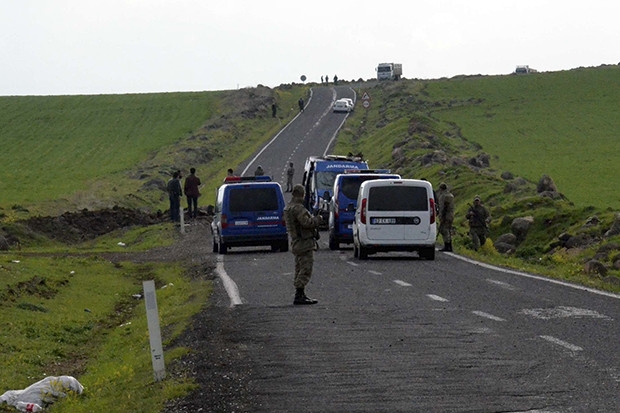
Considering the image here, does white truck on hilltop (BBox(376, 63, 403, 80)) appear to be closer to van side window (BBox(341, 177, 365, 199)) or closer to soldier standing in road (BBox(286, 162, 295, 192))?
soldier standing in road (BBox(286, 162, 295, 192))

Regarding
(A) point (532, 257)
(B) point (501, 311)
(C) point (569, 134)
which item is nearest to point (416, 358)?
(B) point (501, 311)

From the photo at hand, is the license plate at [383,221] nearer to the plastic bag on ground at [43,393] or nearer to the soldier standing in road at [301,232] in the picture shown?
the soldier standing in road at [301,232]

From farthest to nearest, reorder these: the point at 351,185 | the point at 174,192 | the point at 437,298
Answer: the point at 174,192, the point at 351,185, the point at 437,298

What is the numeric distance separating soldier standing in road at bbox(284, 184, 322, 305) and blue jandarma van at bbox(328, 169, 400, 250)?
14021 millimetres

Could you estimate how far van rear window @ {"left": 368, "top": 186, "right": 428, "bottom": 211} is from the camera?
28125 mm

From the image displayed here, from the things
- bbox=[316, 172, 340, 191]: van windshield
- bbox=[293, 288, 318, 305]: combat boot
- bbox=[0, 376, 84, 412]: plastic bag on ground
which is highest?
bbox=[0, 376, 84, 412]: plastic bag on ground

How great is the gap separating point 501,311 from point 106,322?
8210 mm

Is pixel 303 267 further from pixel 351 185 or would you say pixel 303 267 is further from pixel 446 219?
pixel 351 185

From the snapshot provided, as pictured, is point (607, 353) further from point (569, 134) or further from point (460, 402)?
point (569, 134)

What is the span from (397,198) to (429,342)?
14952 millimetres

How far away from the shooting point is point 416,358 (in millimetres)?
12133

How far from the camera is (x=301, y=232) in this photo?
57.7 ft

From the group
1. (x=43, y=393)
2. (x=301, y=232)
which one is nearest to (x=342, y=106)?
(x=301, y=232)

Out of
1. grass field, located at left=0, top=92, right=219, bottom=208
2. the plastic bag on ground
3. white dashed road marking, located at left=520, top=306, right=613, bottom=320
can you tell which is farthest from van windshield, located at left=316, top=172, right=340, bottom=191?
the plastic bag on ground
